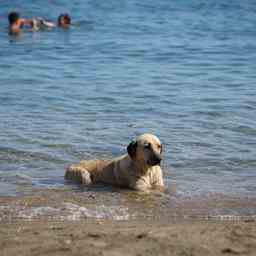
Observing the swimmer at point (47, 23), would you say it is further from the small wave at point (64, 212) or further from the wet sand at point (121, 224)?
the small wave at point (64, 212)

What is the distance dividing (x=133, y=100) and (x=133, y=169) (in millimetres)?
4539

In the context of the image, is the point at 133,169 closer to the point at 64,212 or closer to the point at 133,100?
the point at 64,212

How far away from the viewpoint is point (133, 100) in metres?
13.8

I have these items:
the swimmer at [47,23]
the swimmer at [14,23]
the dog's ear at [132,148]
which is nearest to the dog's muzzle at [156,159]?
the dog's ear at [132,148]

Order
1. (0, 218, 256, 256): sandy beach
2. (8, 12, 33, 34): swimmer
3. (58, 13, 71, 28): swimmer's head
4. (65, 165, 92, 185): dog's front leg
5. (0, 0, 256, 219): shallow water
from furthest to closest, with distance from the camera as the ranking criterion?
(58, 13, 71, 28): swimmer's head < (8, 12, 33, 34): swimmer < (0, 0, 256, 219): shallow water < (65, 165, 92, 185): dog's front leg < (0, 218, 256, 256): sandy beach

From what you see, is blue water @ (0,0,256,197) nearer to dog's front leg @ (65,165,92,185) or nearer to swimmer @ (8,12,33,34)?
dog's front leg @ (65,165,92,185)

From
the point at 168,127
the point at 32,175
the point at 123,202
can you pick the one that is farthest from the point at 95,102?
the point at 123,202

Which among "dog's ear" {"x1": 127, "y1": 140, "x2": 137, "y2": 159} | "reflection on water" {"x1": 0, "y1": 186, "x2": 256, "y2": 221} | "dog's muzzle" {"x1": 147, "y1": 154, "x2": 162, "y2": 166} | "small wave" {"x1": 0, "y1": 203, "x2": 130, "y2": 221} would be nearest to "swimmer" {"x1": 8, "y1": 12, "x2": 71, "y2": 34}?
"dog's ear" {"x1": 127, "y1": 140, "x2": 137, "y2": 159}

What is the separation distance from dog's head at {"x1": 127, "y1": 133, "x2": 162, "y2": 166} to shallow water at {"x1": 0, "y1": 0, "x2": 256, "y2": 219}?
0.37 meters

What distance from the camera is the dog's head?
9.01 meters

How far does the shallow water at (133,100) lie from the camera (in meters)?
9.83

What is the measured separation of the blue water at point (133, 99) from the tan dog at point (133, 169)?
0.22 metres

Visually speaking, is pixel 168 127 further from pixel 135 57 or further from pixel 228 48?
pixel 228 48

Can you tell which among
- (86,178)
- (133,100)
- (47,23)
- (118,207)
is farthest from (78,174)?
(47,23)
